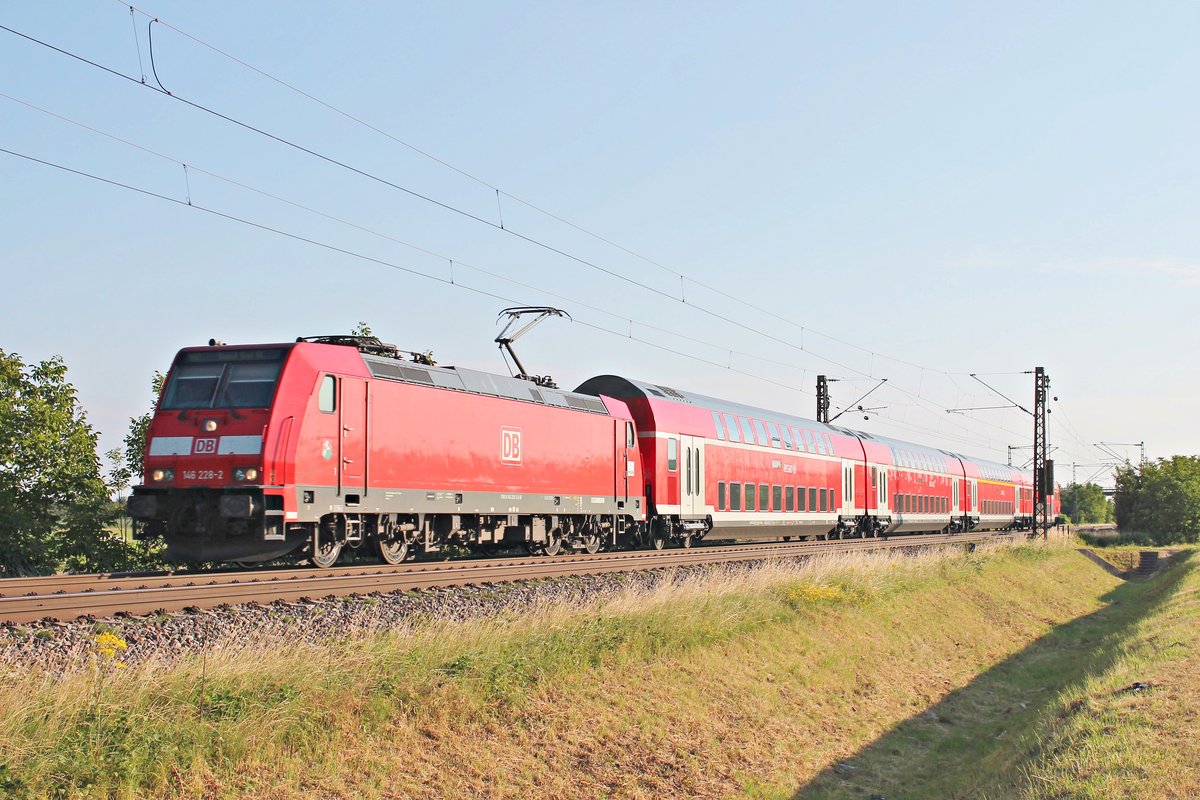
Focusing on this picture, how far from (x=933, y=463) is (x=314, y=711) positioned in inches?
1962

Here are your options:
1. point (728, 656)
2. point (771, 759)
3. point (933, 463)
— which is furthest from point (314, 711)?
point (933, 463)

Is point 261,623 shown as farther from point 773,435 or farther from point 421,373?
point 773,435

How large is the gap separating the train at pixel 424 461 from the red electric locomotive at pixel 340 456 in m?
0.03

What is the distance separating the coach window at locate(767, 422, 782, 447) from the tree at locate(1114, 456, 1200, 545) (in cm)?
6211

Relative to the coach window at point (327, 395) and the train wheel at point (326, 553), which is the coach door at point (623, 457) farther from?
the coach window at point (327, 395)

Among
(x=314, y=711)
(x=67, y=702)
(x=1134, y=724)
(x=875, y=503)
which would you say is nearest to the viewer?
(x=67, y=702)

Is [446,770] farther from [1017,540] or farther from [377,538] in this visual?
[1017,540]

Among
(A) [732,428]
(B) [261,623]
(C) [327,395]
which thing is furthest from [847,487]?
(B) [261,623]

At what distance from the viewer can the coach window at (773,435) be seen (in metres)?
36.9

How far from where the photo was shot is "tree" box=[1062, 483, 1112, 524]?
6216 inches

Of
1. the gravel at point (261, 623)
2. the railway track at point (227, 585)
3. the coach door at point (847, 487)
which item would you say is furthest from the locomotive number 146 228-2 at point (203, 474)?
the coach door at point (847, 487)

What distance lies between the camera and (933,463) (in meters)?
55.1

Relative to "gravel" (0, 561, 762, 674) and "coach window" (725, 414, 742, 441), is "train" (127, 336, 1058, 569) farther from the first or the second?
"gravel" (0, 561, 762, 674)

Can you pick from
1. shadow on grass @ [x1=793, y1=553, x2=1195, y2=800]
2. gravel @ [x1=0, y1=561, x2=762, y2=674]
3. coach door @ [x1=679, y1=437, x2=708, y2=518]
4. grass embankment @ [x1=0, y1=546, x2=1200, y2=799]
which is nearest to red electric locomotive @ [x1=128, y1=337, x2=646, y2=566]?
gravel @ [x1=0, y1=561, x2=762, y2=674]
